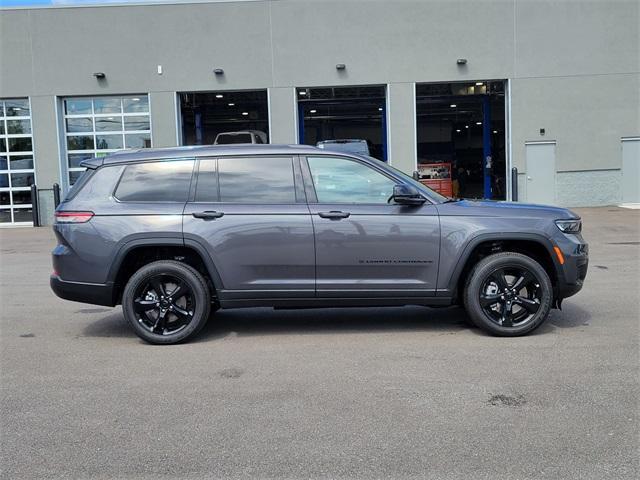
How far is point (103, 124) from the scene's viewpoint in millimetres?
21453

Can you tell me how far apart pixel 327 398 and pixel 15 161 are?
2008cm

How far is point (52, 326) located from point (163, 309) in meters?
1.83

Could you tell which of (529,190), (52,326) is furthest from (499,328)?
(529,190)

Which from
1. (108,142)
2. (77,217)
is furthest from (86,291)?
(108,142)

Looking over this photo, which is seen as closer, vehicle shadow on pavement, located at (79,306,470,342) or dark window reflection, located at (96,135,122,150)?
vehicle shadow on pavement, located at (79,306,470,342)

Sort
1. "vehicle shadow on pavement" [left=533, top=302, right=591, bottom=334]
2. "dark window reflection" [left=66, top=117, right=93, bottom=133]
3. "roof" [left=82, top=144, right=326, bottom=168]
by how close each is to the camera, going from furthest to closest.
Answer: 1. "dark window reflection" [left=66, top=117, right=93, bottom=133]
2. "vehicle shadow on pavement" [left=533, top=302, right=591, bottom=334]
3. "roof" [left=82, top=144, right=326, bottom=168]

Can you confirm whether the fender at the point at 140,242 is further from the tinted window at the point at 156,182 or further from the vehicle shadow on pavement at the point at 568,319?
the vehicle shadow on pavement at the point at 568,319

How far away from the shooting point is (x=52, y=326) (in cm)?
707

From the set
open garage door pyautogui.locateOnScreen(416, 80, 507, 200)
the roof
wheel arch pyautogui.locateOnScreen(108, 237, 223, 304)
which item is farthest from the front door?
open garage door pyautogui.locateOnScreen(416, 80, 507, 200)

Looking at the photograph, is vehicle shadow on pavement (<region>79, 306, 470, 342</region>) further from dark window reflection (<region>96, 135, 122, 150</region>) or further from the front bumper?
dark window reflection (<region>96, 135, 122, 150</region>)

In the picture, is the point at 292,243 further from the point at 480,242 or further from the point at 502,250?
the point at 502,250

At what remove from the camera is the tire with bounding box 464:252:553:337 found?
5.98 metres

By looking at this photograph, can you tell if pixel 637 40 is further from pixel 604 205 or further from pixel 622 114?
pixel 604 205

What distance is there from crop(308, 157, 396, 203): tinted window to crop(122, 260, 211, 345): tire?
1475 millimetres
